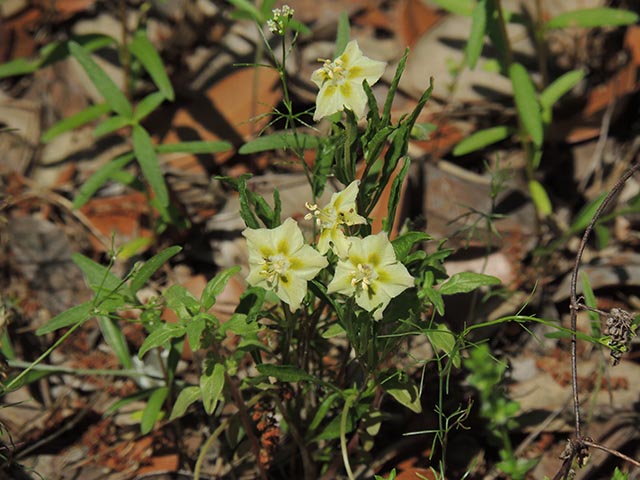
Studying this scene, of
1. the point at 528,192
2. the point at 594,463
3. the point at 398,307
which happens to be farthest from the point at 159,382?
the point at 528,192

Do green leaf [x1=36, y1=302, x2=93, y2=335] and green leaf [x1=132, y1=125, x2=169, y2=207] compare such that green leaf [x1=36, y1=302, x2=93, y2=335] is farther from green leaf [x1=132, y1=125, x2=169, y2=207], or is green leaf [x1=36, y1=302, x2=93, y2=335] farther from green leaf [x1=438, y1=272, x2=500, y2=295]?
green leaf [x1=438, y1=272, x2=500, y2=295]

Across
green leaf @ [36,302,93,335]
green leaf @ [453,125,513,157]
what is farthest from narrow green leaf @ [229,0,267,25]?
green leaf @ [36,302,93,335]

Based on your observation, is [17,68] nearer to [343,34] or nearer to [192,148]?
[192,148]

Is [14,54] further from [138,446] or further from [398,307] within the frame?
[398,307]

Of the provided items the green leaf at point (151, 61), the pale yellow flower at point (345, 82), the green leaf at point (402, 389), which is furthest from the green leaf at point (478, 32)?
the green leaf at point (402, 389)

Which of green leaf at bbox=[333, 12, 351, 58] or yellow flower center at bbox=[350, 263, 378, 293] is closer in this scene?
yellow flower center at bbox=[350, 263, 378, 293]

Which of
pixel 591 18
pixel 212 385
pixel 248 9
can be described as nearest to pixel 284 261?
pixel 212 385

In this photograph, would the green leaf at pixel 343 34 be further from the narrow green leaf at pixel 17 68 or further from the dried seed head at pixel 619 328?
the narrow green leaf at pixel 17 68
